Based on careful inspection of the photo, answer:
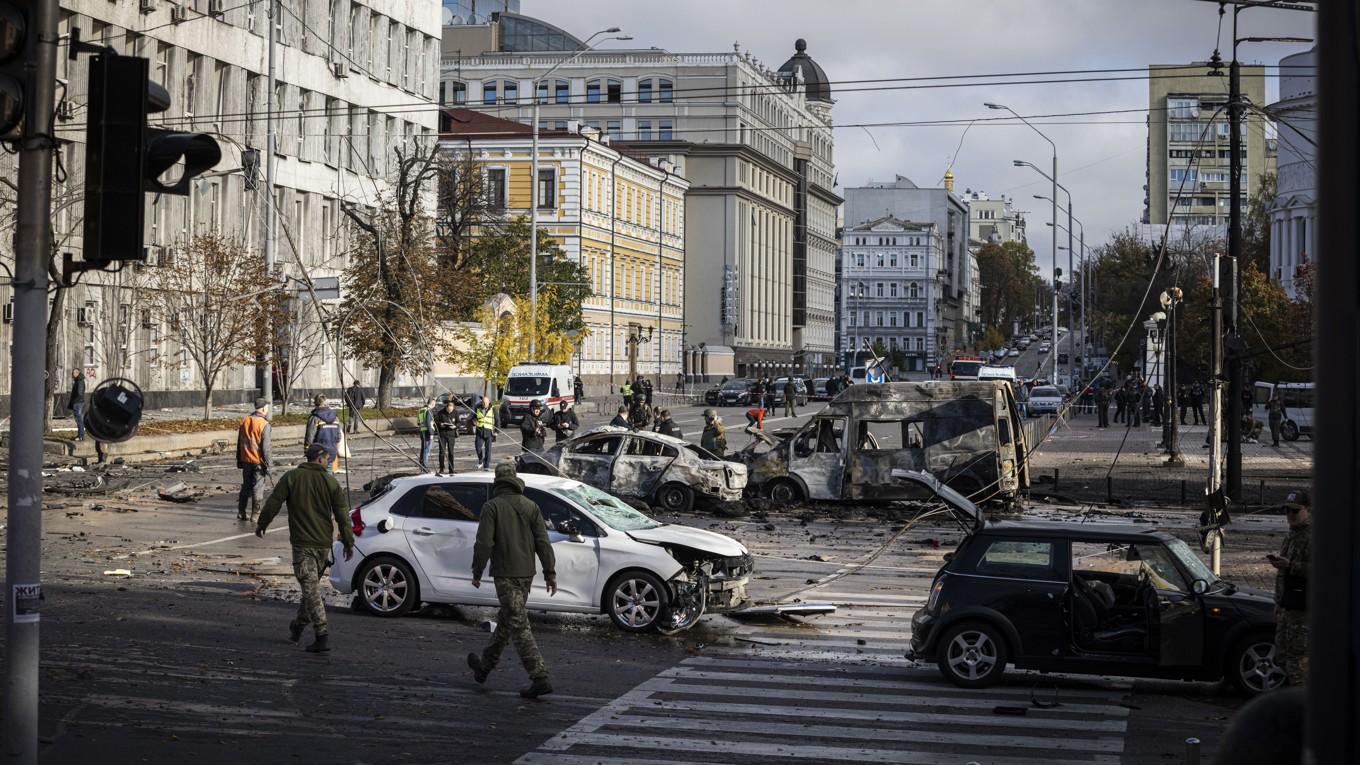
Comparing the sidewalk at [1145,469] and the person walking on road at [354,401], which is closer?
the person walking on road at [354,401]

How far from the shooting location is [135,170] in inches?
278

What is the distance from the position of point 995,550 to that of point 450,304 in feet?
155

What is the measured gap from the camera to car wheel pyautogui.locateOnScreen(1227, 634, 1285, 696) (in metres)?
12.7

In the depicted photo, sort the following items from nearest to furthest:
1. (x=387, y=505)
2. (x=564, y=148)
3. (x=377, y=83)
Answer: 1. (x=387, y=505)
2. (x=377, y=83)
3. (x=564, y=148)

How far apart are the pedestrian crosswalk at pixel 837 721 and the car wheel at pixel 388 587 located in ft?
11.8

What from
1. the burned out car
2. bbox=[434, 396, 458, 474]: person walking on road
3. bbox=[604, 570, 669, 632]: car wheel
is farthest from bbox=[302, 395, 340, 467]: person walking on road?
bbox=[604, 570, 669, 632]: car wheel

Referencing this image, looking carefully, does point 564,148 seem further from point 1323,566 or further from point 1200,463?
point 1323,566

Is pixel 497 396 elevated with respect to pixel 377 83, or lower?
lower

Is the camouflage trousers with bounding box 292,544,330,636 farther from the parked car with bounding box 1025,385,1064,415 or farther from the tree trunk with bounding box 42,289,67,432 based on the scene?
the parked car with bounding box 1025,385,1064,415

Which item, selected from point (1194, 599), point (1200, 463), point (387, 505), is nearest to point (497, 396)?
point (1200, 463)

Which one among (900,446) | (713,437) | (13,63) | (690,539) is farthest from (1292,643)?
(713,437)

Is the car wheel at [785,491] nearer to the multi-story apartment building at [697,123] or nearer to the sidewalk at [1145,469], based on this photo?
the sidewalk at [1145,469]

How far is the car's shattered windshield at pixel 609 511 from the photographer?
16.2 meters

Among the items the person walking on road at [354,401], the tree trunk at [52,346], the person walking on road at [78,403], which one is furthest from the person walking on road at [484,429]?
the person walking on road at [78,403]
